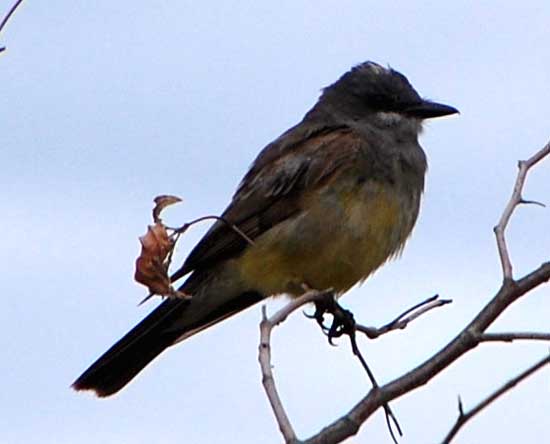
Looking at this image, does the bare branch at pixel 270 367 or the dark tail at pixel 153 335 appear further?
the dark tail at pixel 153 335

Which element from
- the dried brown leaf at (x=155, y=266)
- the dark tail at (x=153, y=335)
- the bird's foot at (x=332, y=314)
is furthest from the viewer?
the dark tail at (x=153, y=335)

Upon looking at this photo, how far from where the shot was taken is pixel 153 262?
419cm

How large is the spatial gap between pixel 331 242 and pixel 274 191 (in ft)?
1.75

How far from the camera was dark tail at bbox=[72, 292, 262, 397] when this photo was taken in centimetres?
712

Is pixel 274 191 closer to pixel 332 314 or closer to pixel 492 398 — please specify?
pixel 332 314

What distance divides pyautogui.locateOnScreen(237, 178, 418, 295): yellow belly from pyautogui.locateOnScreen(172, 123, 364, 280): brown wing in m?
0.09

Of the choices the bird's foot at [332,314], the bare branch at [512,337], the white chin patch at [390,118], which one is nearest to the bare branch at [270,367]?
the bare branch at [512,337]

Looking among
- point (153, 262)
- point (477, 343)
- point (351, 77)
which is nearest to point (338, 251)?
point (351, 77)

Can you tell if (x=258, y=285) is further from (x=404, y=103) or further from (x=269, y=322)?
(x=269, y=322)

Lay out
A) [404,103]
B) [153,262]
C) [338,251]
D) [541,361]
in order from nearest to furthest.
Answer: [541,361] → [153,262] → [338,251] → [404,103]

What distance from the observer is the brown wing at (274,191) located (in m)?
6.98

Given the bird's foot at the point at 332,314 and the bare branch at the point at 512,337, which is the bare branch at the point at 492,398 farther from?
the bird's foot at the point at 332,314

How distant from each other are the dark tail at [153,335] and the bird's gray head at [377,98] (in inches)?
57.4

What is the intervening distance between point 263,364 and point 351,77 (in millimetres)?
5118
